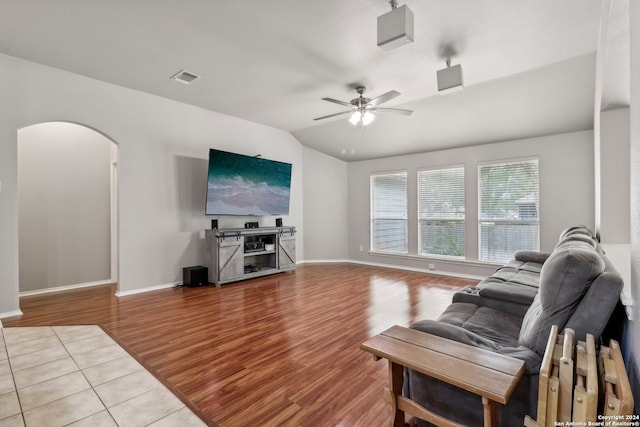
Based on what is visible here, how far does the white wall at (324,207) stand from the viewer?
7289 millimetres

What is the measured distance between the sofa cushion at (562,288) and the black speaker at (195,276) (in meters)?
4.56

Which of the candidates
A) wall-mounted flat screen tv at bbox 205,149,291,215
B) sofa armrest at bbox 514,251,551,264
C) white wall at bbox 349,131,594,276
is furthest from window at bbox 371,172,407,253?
sofa armrest at bbox 514,251,551,264

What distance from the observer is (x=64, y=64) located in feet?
12.1

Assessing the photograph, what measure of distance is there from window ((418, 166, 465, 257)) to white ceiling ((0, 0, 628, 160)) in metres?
1.06

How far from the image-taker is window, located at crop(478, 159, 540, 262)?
514 cm

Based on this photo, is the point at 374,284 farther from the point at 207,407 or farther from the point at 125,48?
the point at 125,48

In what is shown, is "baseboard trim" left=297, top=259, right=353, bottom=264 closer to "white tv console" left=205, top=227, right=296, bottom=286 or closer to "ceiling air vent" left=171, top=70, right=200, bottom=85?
"white tv console" left=205, top=227, right=296, bottom=286

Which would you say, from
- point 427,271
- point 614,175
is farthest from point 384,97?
point 427,271

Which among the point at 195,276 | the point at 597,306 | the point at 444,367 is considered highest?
the point at 597,306

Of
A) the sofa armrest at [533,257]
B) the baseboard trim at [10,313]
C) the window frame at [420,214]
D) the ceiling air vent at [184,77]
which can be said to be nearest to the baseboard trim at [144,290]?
the baseboard trim at [10,313]

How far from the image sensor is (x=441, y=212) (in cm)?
611

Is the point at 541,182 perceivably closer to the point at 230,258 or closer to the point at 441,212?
the point at 441,212

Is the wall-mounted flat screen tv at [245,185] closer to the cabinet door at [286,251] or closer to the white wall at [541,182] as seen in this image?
the cabinet door at [286,251]

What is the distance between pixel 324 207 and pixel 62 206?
4.94 m
